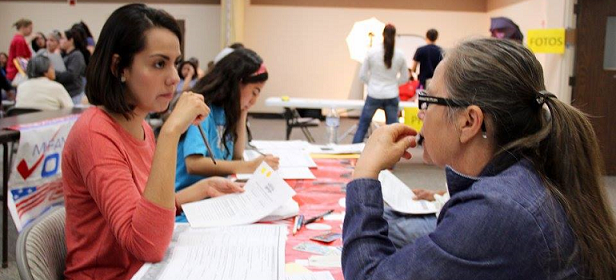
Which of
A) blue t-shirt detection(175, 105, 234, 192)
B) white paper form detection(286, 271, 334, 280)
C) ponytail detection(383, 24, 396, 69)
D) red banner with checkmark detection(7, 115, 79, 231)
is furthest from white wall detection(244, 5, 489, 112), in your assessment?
white paper form detection(286, 271, 334, 280)

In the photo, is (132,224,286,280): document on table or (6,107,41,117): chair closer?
(132,224,286,280): document on table

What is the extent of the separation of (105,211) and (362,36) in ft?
30.1

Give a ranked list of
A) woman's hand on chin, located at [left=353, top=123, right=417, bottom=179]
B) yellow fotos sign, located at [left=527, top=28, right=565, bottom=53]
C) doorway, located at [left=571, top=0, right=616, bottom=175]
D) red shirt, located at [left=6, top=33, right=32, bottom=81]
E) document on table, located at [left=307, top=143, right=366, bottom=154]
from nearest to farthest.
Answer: woman's hand on chin, located at [left=353, top=123, right=417, bottom=179] < document on table, located at [left=307, top=143, right=366, bottom=154] < doorway, located at [left=571, top=0, right=616, bottom=175] < yellow fotos sign, located at [left=527, top=28, right=565, bottom=53] < red shirt, located at [left=6, top=33, right=32, bottom=81]

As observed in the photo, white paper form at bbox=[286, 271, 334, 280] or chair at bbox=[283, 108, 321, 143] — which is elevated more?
white paper form at bbox=[286, 271, 334, 280]

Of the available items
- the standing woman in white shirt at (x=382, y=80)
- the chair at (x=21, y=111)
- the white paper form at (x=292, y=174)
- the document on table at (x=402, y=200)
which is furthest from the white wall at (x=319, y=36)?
the document on table at (x=402, y=200)

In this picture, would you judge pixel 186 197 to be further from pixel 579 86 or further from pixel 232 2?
pixel 232 2

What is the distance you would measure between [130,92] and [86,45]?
5.28 meters

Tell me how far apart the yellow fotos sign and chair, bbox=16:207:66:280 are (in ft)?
17.2

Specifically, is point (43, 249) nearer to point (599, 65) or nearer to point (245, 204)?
point (245, 204)

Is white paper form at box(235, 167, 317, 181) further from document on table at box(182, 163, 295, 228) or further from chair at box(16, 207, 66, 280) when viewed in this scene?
chair at box(16, 207, 66, 280)

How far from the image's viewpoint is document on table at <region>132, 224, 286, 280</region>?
105 centimetres

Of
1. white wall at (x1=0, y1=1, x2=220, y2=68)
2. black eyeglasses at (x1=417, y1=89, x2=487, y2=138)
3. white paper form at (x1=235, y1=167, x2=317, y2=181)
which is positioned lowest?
white paper form at (x1=235, y1=167, x2=317, y2=181)

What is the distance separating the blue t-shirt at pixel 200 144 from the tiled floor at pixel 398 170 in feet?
2.69

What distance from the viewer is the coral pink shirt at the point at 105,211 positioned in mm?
1116
